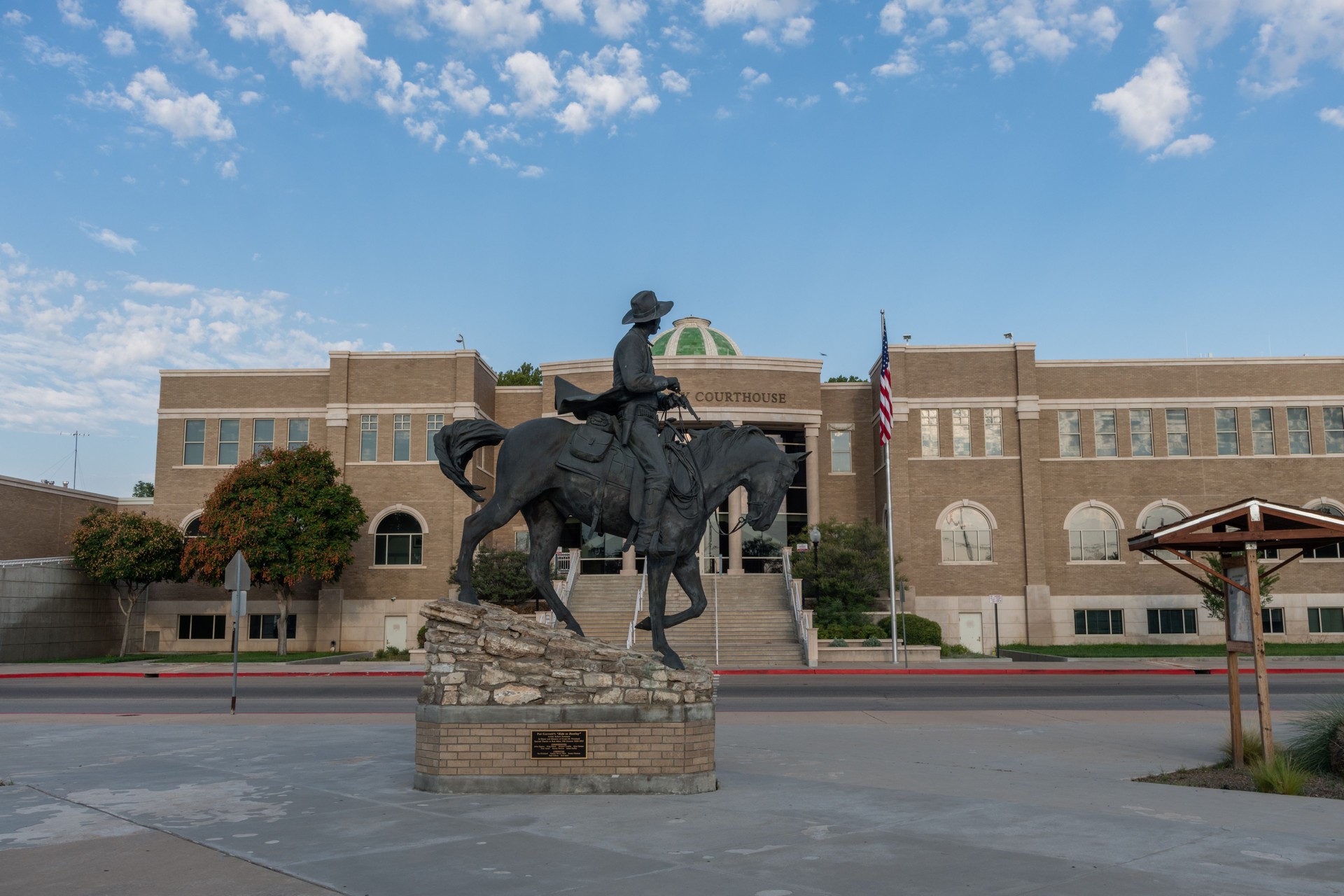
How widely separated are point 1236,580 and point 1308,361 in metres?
39.4

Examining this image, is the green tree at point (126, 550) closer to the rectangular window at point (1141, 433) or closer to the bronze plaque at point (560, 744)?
the bronze plaque at point (560, 744)

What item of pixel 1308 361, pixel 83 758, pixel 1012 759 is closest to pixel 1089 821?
pixel 1012 759

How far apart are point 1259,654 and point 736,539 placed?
3414cm

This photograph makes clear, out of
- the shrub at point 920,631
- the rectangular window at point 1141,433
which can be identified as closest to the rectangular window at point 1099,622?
the rectangular window at point 1141,433

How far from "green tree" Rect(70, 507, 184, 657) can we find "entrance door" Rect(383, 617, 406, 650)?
8490 millimetres

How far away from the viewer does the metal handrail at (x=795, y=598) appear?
33.1 meters

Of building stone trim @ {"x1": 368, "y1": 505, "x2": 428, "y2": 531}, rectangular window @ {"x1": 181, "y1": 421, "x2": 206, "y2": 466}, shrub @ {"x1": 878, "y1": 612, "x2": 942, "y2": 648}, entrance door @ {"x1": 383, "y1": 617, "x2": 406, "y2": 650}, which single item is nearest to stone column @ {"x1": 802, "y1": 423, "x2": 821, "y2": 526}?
shrub @ {"x1": 878, "y1": 612, "x2": 942, "y2": 648}

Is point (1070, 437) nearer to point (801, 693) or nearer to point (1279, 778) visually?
point (801, 693)

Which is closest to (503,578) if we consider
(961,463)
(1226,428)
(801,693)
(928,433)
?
(801,693)

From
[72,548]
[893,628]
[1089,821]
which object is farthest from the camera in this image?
[72,548]

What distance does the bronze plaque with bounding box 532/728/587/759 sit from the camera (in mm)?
9617

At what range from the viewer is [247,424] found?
46.6m

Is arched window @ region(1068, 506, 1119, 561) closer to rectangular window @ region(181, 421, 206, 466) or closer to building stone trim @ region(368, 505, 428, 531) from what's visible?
building stone trim @ region(368, 505, 428, 531)

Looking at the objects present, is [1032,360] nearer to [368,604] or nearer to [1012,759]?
[368,604]
